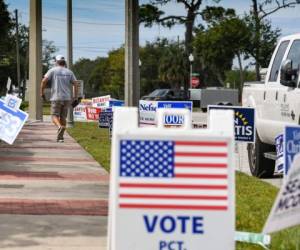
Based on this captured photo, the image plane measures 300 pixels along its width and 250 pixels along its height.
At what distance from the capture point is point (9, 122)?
11.8m

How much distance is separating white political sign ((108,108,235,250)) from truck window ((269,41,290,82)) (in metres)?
7.08

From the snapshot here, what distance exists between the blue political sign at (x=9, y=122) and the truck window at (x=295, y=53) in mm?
4303

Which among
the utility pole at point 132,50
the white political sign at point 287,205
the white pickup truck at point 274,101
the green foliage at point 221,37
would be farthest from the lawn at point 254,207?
the green foliage at point 221,37

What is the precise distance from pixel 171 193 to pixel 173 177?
0.09 m

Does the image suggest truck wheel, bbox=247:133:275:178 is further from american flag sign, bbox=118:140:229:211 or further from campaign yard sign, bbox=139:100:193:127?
american flag sign, bbox=118:140:229:211

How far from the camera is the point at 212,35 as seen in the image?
52906mm

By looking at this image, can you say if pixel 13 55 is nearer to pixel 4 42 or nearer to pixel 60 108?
pixel 4 42

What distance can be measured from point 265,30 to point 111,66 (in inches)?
2582

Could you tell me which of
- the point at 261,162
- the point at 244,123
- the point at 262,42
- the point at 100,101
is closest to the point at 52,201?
the point at 244,123

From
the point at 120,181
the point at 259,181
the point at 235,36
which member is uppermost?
the point at 235,36

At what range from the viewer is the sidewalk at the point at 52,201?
6.46 meters

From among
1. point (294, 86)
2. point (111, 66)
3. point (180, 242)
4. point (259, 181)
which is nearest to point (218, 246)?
point (180, 242)

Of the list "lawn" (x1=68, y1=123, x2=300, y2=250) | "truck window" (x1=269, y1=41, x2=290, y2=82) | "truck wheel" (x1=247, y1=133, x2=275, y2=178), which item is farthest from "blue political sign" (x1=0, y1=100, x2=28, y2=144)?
"truck window" (x1=269, y1=41, x2=290, y2=82)

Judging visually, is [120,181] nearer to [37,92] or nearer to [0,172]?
[0,172]
